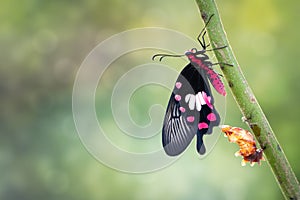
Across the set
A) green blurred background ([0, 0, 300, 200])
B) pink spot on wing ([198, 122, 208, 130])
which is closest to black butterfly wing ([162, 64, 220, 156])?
pink spot on wing ([198, 122, 208, 130])

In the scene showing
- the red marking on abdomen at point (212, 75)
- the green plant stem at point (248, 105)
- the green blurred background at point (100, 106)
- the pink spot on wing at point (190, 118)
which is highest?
the green blurred background at point (100, 106)

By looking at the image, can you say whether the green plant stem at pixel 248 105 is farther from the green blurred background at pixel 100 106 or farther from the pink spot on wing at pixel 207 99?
the green blurred background at pixel 100 106

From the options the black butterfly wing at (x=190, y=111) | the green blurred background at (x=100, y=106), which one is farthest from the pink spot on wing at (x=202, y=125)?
the green blurred background at (x=100, y=106)

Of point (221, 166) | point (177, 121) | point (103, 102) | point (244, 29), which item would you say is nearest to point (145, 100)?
point (103, 102)

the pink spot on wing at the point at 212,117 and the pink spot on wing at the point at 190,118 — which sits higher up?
the pink spot on wing at the point at 190,118

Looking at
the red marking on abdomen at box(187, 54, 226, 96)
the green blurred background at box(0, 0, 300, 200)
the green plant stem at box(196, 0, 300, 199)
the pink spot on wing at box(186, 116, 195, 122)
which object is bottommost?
the green plant stem at box(196, 0, 300, 199)

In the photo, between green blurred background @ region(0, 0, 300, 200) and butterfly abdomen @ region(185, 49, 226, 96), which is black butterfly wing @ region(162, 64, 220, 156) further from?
green blurred background @ region(0, 0, 300, 200)

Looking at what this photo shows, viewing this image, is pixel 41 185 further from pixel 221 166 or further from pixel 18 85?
pixel 221 166

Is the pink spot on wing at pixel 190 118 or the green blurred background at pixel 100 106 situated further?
the green blurred background at pixel 100 106
